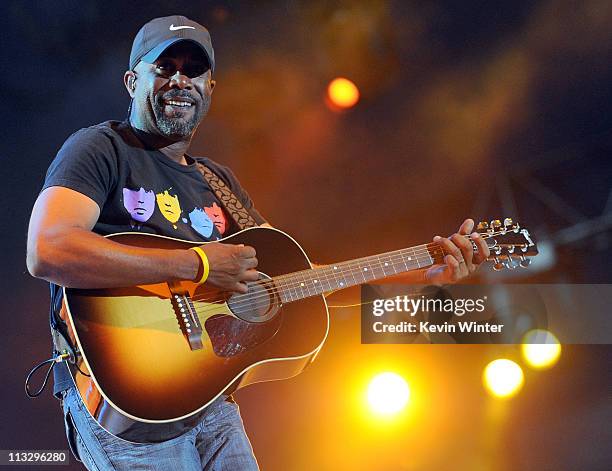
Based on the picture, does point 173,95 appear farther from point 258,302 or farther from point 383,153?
point 383,153

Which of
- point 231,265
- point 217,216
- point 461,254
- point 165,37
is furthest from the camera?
point 461,254

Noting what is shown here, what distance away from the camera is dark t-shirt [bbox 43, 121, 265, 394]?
1819 mm

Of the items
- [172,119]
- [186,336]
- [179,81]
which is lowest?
[186,336]

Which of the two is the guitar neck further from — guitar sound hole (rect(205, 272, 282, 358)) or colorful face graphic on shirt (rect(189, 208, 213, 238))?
colorful face graphic on shirt (rect(189, 208, 213, 238))

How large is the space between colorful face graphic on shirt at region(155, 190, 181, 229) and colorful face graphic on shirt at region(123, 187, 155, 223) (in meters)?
0.03

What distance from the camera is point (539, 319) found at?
3391 mm

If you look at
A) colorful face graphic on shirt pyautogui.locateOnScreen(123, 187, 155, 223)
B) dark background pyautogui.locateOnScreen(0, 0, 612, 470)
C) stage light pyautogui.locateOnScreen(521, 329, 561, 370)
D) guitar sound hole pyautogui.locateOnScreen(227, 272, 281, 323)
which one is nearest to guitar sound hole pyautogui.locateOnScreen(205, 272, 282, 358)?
guitar sound hole pyautogui.locateOnScreen(227, 272, 281, 323)

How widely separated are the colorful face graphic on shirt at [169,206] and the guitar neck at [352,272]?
377 millimetres

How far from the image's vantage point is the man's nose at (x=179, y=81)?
2.18 metres

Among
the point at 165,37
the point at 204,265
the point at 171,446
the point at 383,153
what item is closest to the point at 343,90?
the point at 383,153

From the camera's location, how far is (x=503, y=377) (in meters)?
3.38

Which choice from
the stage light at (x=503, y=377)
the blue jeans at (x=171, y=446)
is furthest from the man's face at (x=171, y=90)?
the stage light at (x=503, y=377)

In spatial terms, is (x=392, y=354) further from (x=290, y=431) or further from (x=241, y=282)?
(x=241, y=282)

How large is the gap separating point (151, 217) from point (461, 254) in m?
1.14
